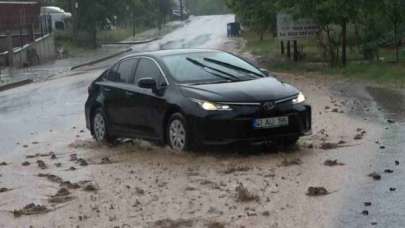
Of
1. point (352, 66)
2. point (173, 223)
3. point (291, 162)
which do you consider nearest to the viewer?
point (173, 223)

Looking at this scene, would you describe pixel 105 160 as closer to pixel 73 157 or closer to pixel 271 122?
pixel 73 157

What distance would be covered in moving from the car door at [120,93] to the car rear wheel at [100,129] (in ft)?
0.81

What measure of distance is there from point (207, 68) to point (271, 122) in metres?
1.60

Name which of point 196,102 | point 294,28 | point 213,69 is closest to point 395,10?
point 294,28

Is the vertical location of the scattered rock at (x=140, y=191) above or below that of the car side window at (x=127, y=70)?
below

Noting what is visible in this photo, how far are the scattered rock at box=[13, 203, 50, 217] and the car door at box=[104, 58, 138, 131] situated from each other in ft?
13.6

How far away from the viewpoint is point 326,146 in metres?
11.1

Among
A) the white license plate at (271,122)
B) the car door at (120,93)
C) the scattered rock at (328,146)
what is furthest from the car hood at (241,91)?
the car door at (120,93)

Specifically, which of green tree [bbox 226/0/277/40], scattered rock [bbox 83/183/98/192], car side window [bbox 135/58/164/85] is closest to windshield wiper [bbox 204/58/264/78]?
car side window [bbox 135/58/164/85]

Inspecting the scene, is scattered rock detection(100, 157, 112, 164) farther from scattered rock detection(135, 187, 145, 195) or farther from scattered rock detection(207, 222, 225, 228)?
scattered rock detection(207, 222, 225, 228)

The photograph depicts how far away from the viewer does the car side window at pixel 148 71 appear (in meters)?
11.8

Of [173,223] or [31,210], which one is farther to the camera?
[31,210]

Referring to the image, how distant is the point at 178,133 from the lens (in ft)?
36.4

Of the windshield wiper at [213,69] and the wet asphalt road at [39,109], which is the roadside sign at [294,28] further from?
the windshield wiper at [213,69]
